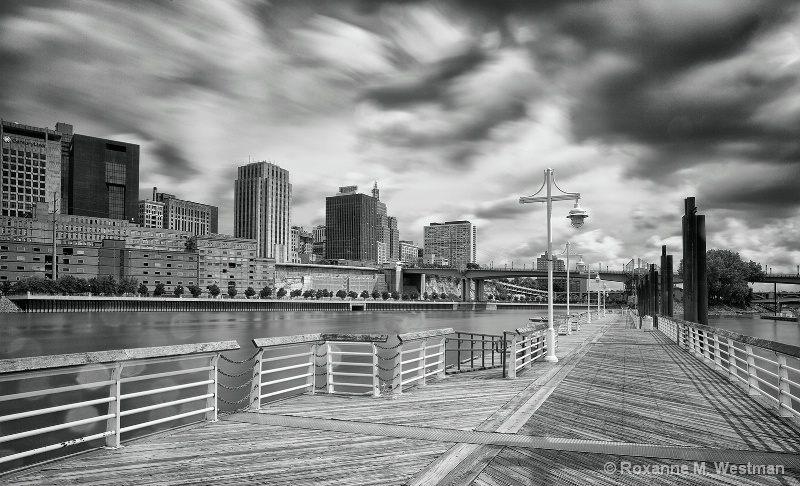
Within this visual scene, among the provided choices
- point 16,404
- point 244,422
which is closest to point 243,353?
point 16,404

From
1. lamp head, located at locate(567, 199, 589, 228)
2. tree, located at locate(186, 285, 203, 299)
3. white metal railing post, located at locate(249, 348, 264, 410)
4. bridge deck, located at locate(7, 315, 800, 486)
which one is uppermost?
lamp head, located at locate(567, 199, 589, 228)

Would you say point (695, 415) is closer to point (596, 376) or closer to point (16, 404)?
point (596, 376)

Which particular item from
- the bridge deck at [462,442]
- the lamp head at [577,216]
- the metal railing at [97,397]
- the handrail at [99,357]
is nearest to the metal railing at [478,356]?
the lamp head at [577,216]

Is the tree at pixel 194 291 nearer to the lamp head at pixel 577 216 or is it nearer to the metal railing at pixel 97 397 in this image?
the metal railing at pixel 97 397

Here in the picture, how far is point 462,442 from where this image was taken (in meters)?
8.25

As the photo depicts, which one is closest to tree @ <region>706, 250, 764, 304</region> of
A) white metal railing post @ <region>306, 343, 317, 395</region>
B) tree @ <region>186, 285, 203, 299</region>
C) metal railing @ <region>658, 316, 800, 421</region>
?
metal railing @ <region>658, 316, 800, 421</region>

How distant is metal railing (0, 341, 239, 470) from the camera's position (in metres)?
6.83

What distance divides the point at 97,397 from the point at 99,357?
33555mm

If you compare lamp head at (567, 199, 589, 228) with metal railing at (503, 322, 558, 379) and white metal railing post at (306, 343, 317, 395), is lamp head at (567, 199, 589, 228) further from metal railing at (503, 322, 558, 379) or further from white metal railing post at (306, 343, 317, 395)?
white metal railing post at (306, 343, 317, 395)

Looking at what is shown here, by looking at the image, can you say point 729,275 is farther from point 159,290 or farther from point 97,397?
point 159,290

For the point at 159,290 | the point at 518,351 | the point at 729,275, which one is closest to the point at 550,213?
the point at 518,351

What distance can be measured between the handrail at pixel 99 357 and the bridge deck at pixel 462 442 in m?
1.21

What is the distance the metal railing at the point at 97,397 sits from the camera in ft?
22.4

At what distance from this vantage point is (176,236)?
196 metres
